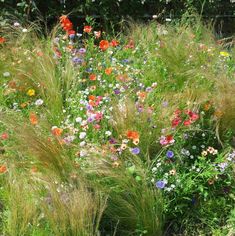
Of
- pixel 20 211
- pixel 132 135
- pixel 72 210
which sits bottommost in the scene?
pixel 20 211

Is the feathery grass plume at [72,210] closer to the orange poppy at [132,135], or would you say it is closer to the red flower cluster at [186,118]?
the orange poppy at [132,135]

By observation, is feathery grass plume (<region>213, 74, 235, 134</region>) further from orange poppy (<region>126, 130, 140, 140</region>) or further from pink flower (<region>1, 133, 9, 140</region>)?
pink flower (<region>1, 133, 9, 140</region>)

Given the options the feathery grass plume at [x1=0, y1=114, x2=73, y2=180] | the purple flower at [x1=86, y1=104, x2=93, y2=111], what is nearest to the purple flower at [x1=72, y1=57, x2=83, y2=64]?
the purple flower at [x1=86, y1=104, x2=93, y2=111]

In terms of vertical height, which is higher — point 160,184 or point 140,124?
point 140,124

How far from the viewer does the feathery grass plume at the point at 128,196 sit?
261 cm

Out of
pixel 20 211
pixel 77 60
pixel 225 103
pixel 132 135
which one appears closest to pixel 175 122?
pixel 132 135

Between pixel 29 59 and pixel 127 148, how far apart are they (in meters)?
1.56

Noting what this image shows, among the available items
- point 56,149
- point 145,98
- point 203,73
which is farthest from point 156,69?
point 56,149

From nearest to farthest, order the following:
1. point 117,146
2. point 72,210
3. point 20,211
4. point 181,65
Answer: point 72,210
point 20,211
point 117,146
point 181,65

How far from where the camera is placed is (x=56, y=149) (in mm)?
2717

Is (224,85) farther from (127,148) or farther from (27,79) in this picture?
(27,79)

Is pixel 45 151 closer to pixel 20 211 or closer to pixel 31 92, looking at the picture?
pixel 20 211

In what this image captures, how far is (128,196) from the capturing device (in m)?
2.64

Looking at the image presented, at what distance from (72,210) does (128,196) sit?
0.41 metres
